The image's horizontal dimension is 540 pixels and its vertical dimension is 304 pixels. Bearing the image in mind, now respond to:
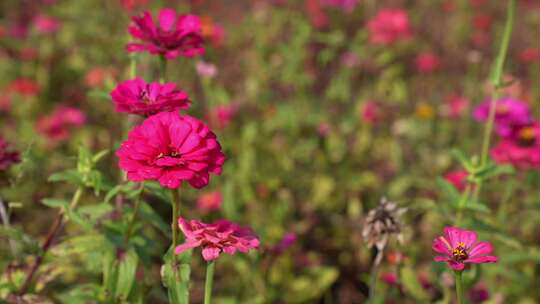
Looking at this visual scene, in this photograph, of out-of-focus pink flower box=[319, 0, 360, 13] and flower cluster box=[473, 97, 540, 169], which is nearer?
flower cluster box=[473, 97, 540, 169]

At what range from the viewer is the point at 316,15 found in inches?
159

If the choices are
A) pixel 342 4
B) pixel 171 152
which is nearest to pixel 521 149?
pixel 171 152

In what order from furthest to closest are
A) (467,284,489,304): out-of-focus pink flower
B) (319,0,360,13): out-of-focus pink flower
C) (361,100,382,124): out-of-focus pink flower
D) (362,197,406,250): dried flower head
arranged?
(319,0,360,13): out-of-focus pink flower, (361,100,382,124): out-of-focus pink flower, (467,284,489,304): out-of-focus pink flower, (362,197,406,250): dried flower head

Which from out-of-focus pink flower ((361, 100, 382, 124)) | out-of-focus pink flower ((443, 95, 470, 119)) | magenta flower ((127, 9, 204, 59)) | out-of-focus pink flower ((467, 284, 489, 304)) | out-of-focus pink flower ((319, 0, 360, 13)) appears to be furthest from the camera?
out-of-focus pink flower ((319, 0, 360, 13))

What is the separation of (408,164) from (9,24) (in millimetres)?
3009

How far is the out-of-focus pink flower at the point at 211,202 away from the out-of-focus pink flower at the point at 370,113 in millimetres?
1008

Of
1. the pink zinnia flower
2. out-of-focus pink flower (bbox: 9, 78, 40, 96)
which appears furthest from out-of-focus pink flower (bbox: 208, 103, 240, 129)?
the pink zinnia flower

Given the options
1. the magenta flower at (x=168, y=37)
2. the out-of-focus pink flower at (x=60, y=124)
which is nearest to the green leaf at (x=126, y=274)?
the magenta flower at (x=168, y=37)

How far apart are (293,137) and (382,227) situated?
159 centimetres

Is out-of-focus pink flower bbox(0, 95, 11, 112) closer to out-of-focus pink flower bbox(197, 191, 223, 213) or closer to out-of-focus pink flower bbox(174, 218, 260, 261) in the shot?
out-of-focus pink flower bbox(197, 191, 223, 213)

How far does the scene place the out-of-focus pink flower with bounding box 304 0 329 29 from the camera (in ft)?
13.2

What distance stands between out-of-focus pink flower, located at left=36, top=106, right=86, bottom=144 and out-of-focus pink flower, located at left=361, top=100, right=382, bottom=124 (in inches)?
60.5

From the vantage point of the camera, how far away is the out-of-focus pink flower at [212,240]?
3.81 feet

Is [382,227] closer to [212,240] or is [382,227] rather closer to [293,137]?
[212,240]
